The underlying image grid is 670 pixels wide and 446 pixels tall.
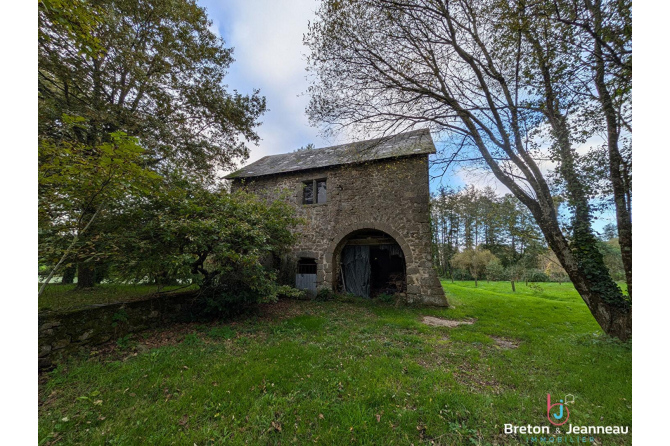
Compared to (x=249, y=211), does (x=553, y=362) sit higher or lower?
lower

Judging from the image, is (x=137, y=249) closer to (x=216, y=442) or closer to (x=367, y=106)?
(x=216, y=442)

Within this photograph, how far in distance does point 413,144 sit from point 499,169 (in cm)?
511

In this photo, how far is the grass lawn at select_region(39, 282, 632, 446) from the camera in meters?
2.29

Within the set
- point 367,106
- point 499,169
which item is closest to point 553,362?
point 499,169

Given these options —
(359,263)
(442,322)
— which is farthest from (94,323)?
(359,263)

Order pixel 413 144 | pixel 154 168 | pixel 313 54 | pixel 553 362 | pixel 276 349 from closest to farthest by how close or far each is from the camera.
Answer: pixel 553 362, pixel 276 349, pixel 313 54, pixel 154 168, pixel 413 144

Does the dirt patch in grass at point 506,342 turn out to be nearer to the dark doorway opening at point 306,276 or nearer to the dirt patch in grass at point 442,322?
the dirt patch in grass at point 442,322

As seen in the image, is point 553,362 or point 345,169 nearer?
point 553,362

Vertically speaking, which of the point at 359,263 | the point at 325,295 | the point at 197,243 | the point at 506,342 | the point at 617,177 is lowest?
the point at 325,295

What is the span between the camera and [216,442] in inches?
84.7

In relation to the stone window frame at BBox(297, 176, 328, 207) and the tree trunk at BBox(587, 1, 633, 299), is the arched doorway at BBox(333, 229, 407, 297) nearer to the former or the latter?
the stone window frame at BBox(297, 176, 328, 207)

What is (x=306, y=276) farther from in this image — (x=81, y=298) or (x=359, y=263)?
(x=81, y=298)

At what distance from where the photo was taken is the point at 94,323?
399 cm
